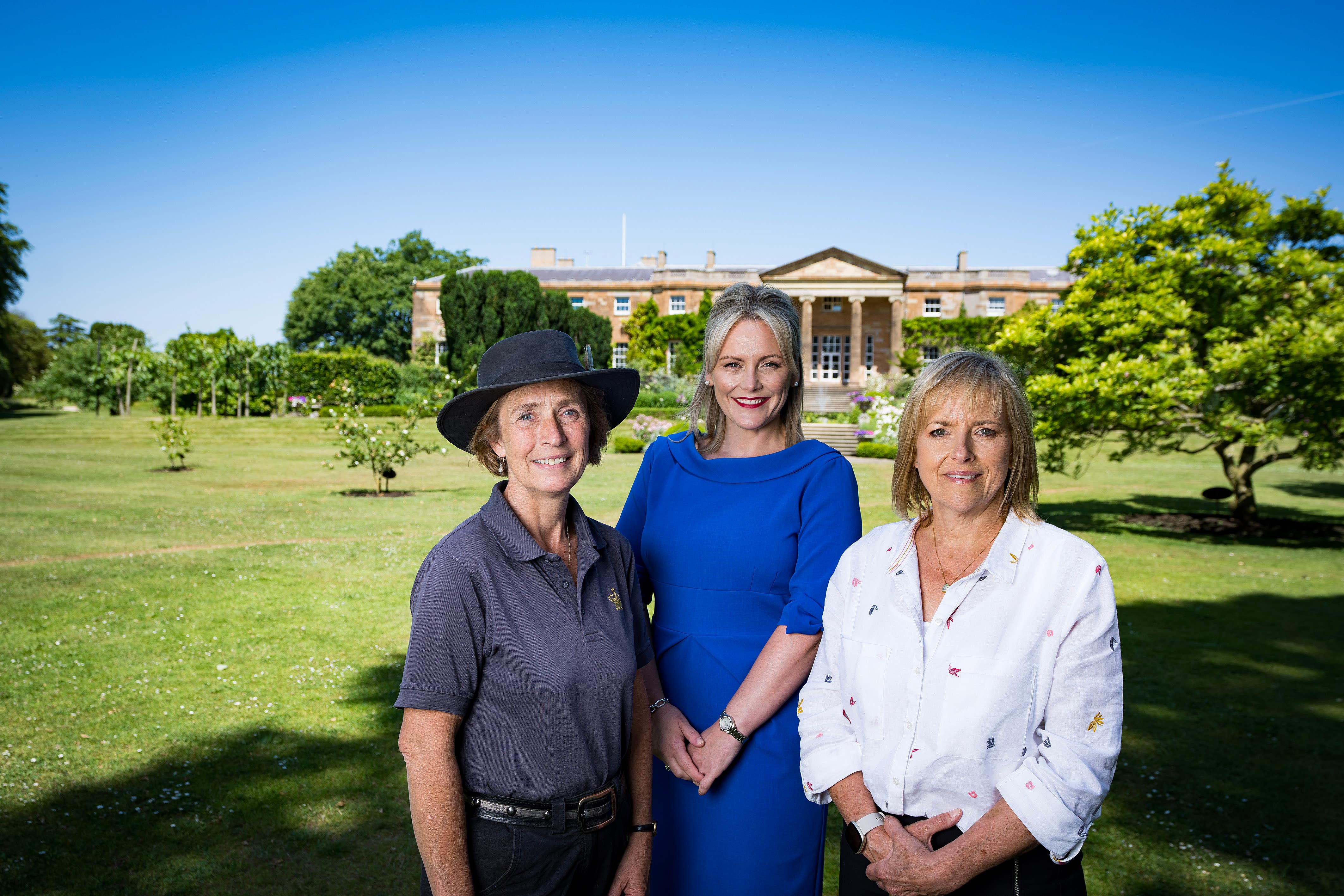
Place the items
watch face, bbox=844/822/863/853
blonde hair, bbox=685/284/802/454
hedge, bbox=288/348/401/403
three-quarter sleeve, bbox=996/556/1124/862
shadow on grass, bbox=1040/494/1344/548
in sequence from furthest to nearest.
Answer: hedge, bbox=288/348/401/403 < shadow on grass, bbox=1040/494/1344/548 < blonde hair, bbox=685/284/802/454 < watch face, bbox=844/822/863/853 < three-quarter sleeve, bbox=996/556/1124/862

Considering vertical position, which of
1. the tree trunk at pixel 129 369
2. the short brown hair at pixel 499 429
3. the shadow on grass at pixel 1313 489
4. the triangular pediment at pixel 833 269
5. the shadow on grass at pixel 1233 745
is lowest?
the shadow on grass at pixel 1233 745

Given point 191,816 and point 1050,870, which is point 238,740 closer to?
point 191,816

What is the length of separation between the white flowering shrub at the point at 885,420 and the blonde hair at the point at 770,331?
55.8 feet

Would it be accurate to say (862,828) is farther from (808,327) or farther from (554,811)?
(808,327)

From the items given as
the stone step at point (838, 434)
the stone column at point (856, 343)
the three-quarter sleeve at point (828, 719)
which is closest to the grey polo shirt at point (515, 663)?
the three-quarter sleeve at point (828, 719)

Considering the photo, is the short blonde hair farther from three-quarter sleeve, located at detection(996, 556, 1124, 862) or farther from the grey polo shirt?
the grey polo shirt

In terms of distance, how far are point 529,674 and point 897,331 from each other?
44.3 m

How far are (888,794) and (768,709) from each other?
40 cm

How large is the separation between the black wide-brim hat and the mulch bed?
13619mm

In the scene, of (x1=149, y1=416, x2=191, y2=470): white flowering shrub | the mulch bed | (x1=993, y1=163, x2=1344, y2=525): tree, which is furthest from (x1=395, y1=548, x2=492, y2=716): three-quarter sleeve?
(x1=149, y1=416, x2=191, y2=470): white flowering shrub

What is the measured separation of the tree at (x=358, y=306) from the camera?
51.7 m

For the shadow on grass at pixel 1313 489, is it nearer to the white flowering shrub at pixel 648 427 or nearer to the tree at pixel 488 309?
the white flowering shrub at pixel 648 427

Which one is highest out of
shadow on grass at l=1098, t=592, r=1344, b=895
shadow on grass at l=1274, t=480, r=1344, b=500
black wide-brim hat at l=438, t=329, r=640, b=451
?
black wide-brim hat at l=438, t=329, r=640, b=451

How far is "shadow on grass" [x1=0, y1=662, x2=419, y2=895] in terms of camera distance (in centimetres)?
344
